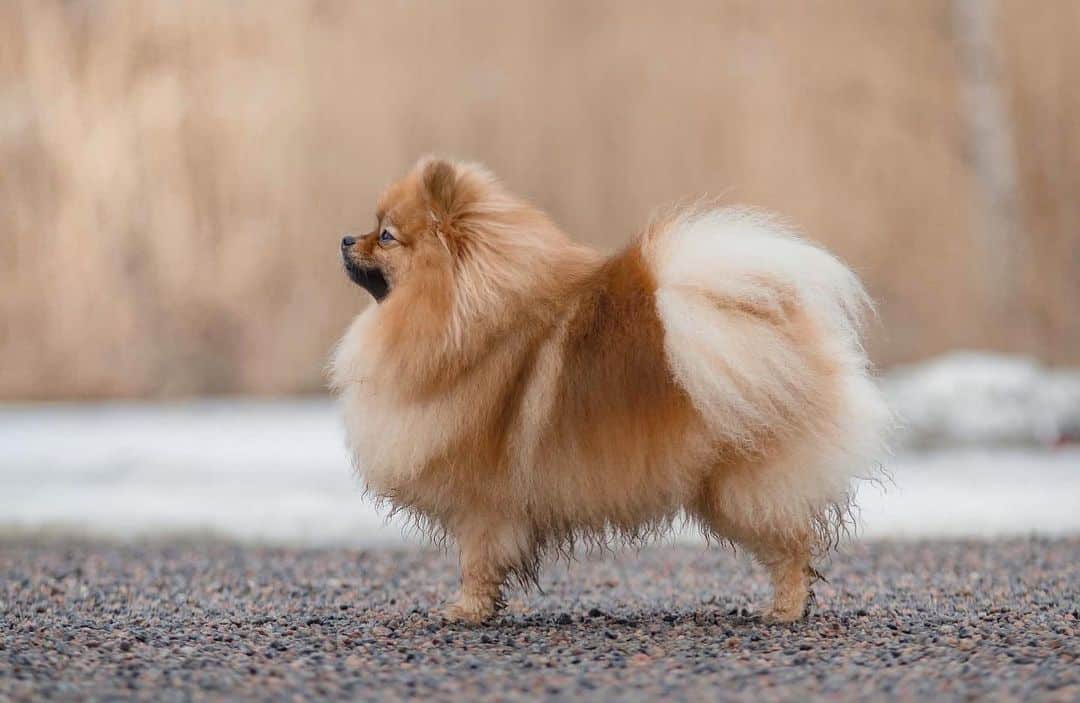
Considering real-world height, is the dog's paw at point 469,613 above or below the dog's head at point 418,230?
below

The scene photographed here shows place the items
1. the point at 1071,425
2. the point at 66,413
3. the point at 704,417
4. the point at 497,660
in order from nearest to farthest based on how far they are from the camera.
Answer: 1. the point at 497,660
2. the point at 704,417
3. the point at 1071,425
4. the point at 66,413

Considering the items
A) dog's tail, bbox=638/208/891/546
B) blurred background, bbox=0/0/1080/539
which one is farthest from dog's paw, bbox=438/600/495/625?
blurred background, bbox=0/0/1080/539

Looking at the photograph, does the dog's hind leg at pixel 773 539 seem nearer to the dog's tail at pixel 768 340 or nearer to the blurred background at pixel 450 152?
the dog's tail at pixel 768 340

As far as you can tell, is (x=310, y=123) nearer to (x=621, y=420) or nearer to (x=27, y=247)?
(x=27, y=247)

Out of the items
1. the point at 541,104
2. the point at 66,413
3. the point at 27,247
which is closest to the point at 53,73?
A: the point at 27,247

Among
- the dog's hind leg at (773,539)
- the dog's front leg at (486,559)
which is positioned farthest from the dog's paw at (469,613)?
the dog's hind leg at (773,539)

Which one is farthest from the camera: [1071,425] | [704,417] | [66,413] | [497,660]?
[66,413]

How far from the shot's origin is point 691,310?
4.14 metres

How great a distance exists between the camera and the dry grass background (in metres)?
14.6

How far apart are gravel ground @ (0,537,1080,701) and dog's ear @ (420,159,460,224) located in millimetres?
1430

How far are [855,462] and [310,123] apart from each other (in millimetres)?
11608

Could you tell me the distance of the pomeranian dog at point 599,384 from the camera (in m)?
4.17

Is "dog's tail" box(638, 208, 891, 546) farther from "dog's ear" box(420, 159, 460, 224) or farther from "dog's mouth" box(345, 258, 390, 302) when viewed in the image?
"dog's mouth" box(345, 258, 390, 302)

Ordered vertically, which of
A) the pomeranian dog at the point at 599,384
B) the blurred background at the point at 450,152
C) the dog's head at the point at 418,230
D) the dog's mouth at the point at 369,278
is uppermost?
the blurred background at the point at 450,152
